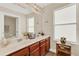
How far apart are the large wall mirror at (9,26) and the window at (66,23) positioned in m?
0.79

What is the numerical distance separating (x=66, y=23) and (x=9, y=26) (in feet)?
3.41

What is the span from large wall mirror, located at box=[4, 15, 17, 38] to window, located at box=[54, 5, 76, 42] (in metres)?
0.79

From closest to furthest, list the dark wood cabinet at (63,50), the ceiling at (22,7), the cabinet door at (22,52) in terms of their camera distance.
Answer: the cabinet door at (22,52) → the ceiling at (22,7) → the dark wood cabinet at (63,50)

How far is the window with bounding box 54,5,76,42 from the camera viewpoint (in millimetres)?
1492

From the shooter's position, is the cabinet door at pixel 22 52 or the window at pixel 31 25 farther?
the window at pixel 31 25

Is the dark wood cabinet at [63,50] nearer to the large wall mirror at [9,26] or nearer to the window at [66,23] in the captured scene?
the window at [66,23]

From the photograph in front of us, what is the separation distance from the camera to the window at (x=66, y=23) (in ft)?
4.90

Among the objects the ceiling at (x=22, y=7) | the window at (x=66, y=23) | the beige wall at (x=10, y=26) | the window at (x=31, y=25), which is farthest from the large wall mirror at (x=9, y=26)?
the window at (x=66, y=23)

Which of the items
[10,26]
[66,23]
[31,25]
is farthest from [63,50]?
[10,26]

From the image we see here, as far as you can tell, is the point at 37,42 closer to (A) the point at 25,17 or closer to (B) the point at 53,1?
(A) the point at 25,17

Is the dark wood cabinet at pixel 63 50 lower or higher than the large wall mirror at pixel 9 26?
lower

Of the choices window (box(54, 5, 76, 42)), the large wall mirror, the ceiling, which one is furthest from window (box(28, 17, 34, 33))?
window (box(54, 5, 76, 42))

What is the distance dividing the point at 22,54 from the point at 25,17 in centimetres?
65

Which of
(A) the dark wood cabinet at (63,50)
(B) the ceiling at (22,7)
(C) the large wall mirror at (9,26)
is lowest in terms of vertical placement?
(A) the dark wood cabinet at (63,50)
